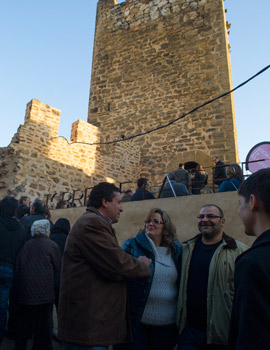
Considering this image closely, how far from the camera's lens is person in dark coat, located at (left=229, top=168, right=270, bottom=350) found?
1.03 m

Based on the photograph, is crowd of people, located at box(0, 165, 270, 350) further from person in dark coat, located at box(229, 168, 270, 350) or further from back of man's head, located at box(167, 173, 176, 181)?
back of man's head, located at box(167, 173, 176, 181)

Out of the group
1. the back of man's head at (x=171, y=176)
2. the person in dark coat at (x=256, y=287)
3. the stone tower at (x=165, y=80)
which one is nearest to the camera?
the person in dark coat at (x=256, y=287)

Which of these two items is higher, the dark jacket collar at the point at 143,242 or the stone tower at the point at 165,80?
the stone tower at the point at 165,80

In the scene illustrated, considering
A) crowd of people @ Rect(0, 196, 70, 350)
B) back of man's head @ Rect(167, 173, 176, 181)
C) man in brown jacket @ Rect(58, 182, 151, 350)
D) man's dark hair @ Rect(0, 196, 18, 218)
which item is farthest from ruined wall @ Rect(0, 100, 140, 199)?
man in brown jacket @ Rect(58, 182, 151, 350)

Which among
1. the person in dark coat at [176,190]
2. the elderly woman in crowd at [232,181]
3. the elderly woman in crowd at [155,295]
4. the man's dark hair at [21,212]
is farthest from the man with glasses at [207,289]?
the man's dark hair at [21,212]

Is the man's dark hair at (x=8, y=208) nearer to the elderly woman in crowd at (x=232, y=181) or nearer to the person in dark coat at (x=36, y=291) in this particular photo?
the person in dark coat at (x=36, y=291)

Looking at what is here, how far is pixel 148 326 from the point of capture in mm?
2258

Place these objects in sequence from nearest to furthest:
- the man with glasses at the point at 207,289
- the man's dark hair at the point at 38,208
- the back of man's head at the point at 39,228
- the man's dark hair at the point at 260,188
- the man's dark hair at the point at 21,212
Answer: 1. the man's dark hair at the point at 260,188
2. the man with glasses at the point at 207,289
3. the back of man's head at the point at 39,228
4. the man's dark hair at the point at 38,208
5. the man's dark hair at the point at 21,212

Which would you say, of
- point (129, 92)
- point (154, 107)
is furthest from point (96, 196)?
point (129, 92)

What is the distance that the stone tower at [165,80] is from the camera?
397 inches

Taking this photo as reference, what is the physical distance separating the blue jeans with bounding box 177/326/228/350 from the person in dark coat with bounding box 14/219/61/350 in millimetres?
1408

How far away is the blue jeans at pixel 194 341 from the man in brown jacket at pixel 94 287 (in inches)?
19.3

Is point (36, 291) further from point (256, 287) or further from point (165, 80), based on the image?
point (165, 80)

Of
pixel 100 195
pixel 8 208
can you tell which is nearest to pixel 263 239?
pixel 100 195
